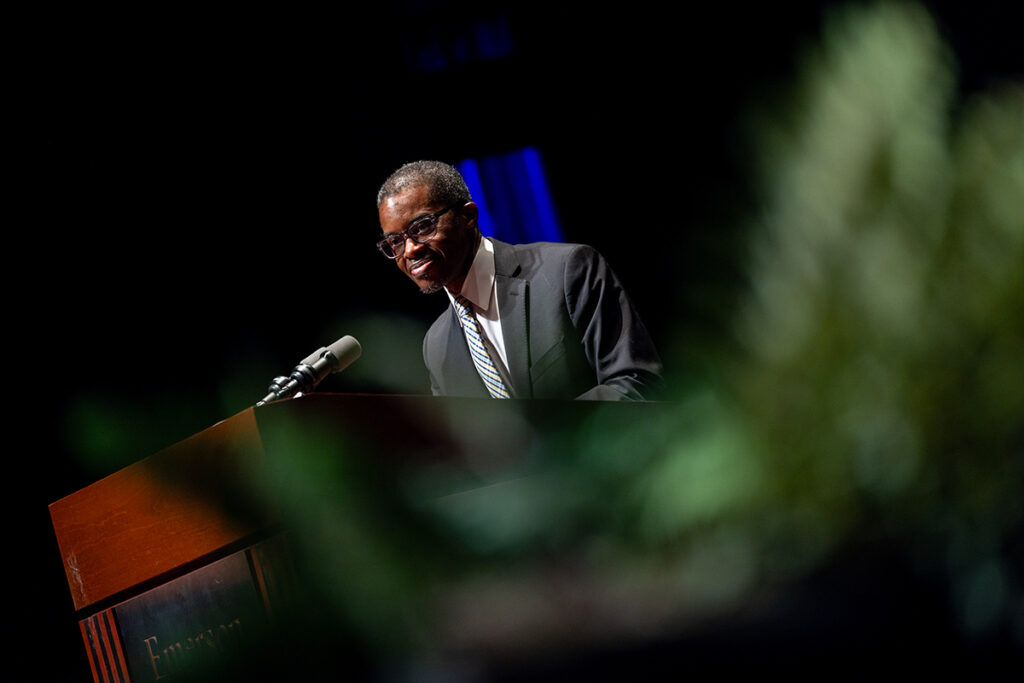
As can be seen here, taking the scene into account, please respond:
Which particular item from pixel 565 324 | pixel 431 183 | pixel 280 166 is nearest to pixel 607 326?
pixel 565 324

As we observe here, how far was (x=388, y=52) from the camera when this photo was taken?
3.33m

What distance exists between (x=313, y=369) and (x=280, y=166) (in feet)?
6.57

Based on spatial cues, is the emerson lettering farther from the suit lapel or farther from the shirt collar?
the shirt collar

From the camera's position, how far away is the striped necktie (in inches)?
77.6

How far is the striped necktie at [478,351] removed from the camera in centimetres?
197

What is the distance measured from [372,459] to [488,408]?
0.52 ft

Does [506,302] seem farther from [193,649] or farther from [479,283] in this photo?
[193,649]

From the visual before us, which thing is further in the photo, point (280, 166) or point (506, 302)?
point (280, 166)

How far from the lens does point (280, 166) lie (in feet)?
9.91

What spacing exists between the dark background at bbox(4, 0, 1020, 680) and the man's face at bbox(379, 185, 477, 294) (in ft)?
3.66

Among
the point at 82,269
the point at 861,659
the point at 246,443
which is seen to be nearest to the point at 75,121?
the point at 82,269

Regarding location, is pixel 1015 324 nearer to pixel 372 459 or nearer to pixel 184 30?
pixel 372 459

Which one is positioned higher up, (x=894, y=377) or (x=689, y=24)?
(x=689, y=24)

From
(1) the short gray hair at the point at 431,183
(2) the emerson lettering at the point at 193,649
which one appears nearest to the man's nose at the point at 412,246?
(1) the short gray hair at the point at 431,183
